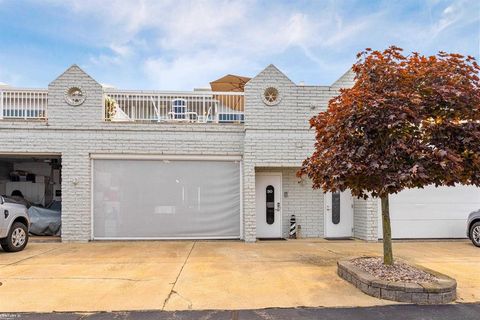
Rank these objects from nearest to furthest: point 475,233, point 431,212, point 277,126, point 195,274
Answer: point 195,274 < point 475,233 < point 277,126 < point 431,212

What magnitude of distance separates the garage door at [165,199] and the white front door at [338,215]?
2773mm

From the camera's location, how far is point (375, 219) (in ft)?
36.2

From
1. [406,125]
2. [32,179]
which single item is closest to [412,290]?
[406,125]

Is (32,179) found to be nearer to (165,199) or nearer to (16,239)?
(16,239)

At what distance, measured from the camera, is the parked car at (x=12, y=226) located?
29.0 ft

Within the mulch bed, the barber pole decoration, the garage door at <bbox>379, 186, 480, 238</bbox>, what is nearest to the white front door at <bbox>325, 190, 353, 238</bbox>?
the barber pole decoration

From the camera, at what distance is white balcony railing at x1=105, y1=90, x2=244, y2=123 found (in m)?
11.4

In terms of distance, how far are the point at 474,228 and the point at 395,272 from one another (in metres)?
5.67

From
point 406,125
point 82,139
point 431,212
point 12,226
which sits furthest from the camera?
point 431,212

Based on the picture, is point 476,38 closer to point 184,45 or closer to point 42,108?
point 184,45

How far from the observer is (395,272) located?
6141 millimetres

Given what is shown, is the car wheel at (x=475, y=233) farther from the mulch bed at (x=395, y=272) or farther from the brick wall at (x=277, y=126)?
the mulch bed at (x=395, y=272)

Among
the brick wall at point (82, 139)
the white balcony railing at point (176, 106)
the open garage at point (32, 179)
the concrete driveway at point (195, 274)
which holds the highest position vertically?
the white balcony railing at point (176, 106)

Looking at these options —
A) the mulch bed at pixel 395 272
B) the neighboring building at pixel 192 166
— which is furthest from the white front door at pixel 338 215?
the mulch bed at pixel 395 272
